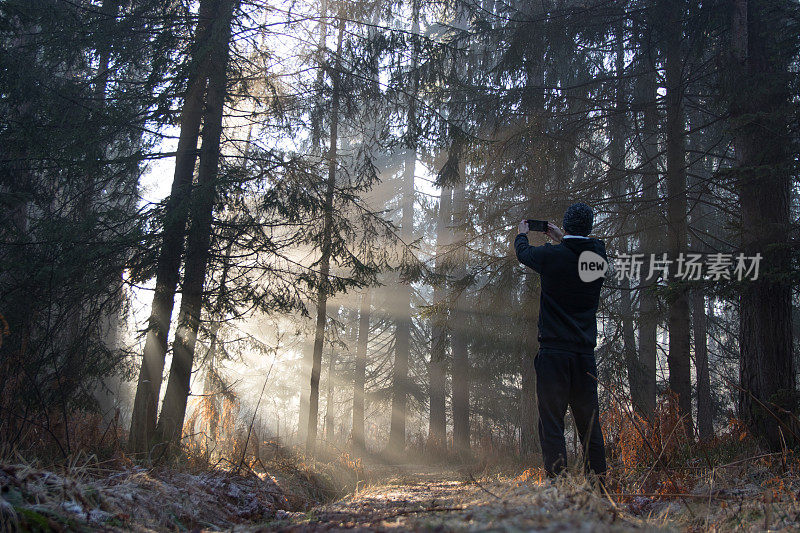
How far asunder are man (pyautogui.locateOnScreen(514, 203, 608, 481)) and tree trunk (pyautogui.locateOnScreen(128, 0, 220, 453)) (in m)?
4.36

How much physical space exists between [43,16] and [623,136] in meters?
12.9

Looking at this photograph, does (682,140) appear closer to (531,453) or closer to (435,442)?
(531,453)

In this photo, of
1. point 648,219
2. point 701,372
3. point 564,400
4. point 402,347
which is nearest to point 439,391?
point 402,347

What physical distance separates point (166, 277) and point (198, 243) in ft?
1.92

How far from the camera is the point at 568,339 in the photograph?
12.4 feet

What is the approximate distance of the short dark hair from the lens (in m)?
3.96

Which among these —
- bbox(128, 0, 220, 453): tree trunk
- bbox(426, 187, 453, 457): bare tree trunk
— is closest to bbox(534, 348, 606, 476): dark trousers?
bbox(128, 0, 220, 453): tree trunk

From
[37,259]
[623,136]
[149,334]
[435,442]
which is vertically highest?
[623,136]

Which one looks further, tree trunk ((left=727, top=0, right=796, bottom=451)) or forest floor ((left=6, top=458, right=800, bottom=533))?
tree trunk ((left=727, top=0, right=796, bottom=451))

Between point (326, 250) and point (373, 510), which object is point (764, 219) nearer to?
point (326, 250)

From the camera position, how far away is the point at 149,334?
21.3 feet

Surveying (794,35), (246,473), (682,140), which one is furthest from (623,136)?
(246,473)

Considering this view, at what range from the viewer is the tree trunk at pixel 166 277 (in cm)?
595
